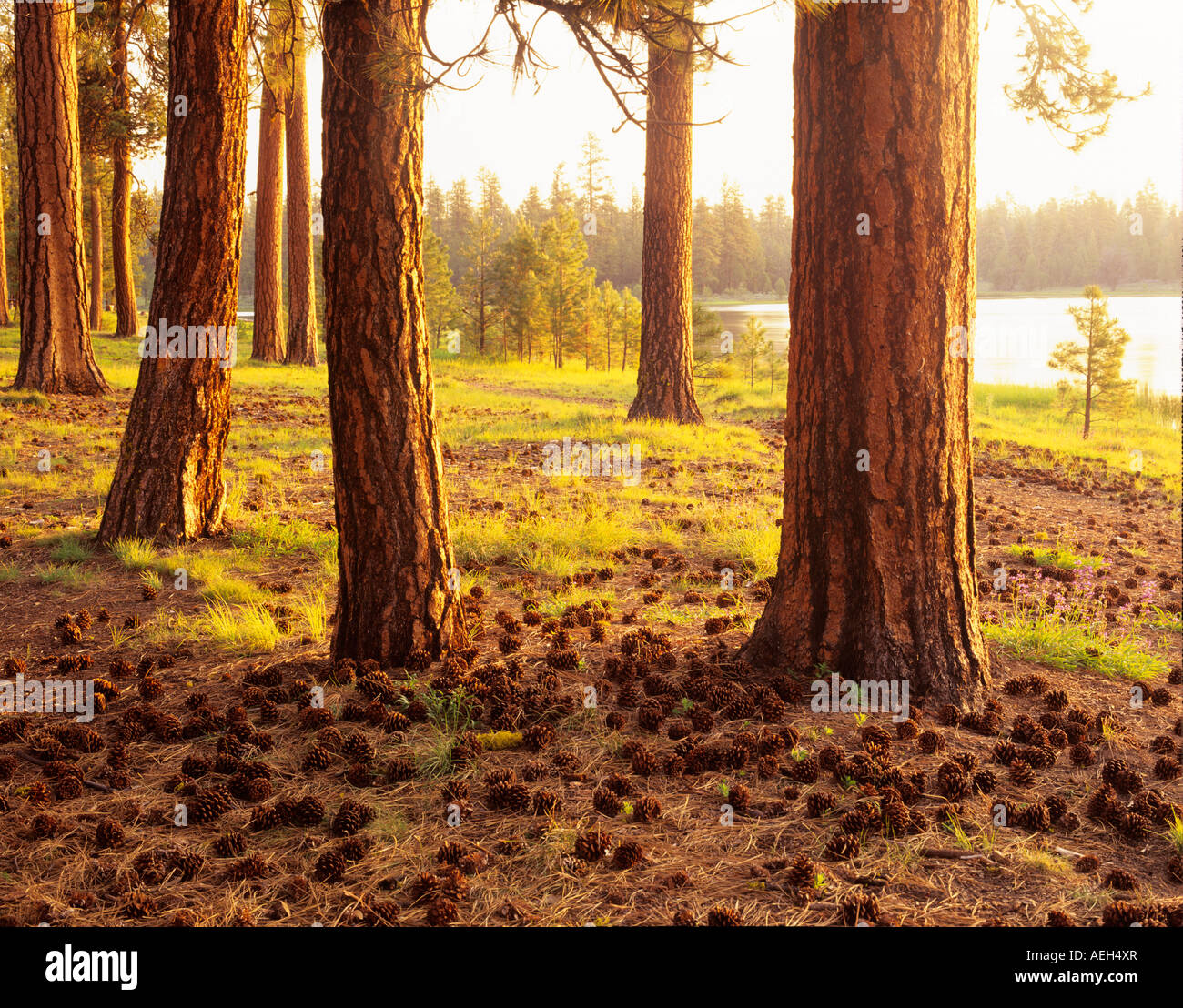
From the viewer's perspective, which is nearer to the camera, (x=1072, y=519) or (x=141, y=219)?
(x=1072, y=519)

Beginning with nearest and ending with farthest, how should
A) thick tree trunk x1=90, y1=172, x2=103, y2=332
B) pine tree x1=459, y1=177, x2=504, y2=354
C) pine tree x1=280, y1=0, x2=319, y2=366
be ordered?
pine tree x1=280, y1=0, x2=319, y2=366, thick tree trunk x1=90, y1=172, x2=103, y2=332, pine tree x1=459, y1=177, x2=504, y2=354

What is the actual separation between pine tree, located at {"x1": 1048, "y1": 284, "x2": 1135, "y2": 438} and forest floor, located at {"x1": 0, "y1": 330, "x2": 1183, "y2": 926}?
10.3 meters

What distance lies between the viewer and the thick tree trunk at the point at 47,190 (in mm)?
10016

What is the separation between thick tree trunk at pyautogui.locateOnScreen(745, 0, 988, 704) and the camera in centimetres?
337

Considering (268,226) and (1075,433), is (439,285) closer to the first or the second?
(268,226)

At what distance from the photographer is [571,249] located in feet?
123

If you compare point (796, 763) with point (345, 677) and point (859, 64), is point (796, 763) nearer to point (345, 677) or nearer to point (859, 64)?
point (345, 677)

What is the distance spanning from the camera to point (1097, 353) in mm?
15047

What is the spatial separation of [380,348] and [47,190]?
9.16 meters

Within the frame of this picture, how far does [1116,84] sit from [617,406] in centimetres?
807

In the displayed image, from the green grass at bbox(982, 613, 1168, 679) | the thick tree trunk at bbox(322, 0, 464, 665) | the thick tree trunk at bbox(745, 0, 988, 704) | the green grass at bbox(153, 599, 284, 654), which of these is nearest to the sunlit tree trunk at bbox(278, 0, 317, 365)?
the green grass at bbox(153, 599, 284, 654)

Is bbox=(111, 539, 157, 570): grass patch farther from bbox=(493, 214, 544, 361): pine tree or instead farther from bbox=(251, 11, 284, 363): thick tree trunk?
bbox=(493, 214, 544, 361): pine tree

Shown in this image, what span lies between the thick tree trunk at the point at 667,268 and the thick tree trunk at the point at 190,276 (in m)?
6.02

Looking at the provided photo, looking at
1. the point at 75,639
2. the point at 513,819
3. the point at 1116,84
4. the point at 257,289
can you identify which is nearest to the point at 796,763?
the point at 513,819
